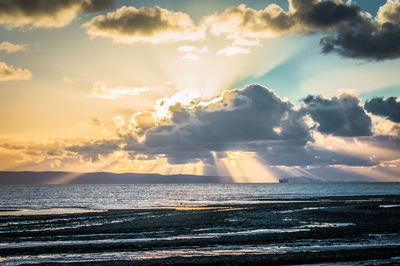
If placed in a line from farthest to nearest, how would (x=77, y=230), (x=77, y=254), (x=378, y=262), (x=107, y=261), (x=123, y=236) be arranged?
(x=77, y=230) < (x=123, y=236) < (x=77, y=254) < (x=107, y=261) < (x=378, y=262)

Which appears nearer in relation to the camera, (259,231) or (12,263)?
(12,263)

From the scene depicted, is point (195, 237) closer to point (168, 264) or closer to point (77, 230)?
point (168, 264)

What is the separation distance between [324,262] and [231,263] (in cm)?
584

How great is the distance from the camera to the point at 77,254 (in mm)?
29000

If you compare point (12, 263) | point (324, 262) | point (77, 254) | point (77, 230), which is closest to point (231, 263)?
point (324, 262)

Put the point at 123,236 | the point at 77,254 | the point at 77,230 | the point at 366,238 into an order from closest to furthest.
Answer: the point at 77,254, the point at 366,238, the point at 123,236, the point at 77,230

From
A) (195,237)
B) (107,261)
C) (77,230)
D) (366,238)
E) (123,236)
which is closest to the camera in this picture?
(107,261)

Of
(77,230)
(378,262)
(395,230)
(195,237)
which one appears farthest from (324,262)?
(77,230)

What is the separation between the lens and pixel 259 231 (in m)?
41.0

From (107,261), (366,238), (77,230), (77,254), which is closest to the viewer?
(107,261)

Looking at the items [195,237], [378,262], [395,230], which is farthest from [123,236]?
[395,230]

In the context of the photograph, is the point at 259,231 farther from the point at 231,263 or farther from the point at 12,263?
the point at 12,263

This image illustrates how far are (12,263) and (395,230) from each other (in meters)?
36.7

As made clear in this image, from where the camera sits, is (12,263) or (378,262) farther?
(12,263)
